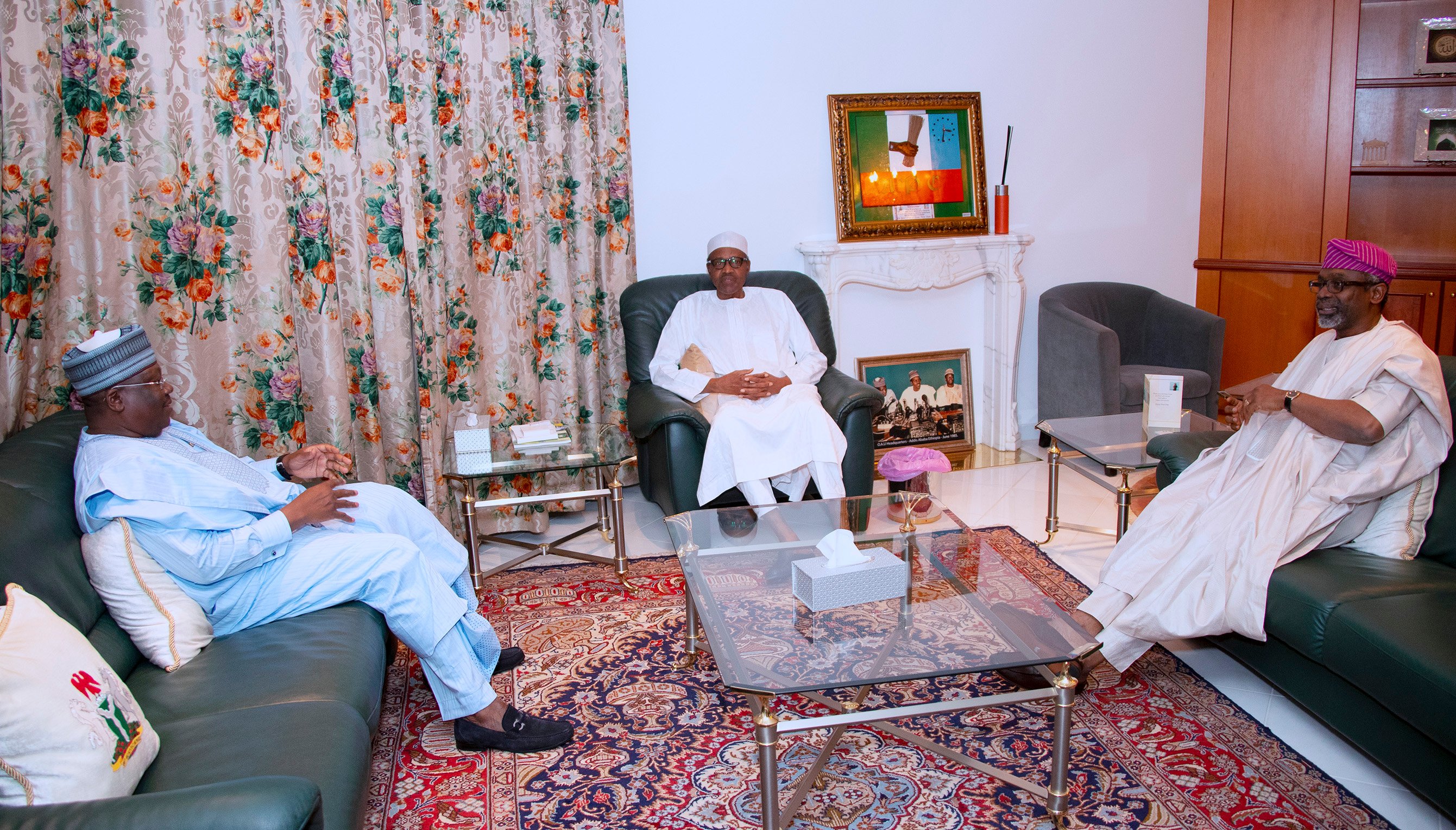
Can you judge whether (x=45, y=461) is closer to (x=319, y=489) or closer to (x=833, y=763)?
(x=319, y=489)

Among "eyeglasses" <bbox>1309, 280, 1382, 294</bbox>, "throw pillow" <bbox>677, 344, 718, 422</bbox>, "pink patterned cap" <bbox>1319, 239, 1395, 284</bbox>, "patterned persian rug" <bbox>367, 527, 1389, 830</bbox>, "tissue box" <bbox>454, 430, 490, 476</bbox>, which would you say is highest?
"pink patterned cap" <bbox>1319, 239, 1395, 284</bbox>

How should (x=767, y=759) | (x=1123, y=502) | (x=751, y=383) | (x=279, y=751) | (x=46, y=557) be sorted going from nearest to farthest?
(x=279, y=751) < (x=767, y=759) < (x=46, y=557) < (x=1123, y=502) < (x=751, y=383)

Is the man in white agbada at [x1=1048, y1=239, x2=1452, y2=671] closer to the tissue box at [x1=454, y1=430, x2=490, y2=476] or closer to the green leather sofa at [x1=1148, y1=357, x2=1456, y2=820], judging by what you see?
the green leather sofa at [x1=1148, y1=357, x2=1456, y2=820]

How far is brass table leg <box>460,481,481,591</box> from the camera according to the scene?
3.67 m

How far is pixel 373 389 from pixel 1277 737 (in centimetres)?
329

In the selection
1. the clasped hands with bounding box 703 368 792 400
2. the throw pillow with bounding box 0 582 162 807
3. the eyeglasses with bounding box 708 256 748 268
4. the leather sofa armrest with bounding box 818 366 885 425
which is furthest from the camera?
the eyeglasses with bounding box 708 256 748 268

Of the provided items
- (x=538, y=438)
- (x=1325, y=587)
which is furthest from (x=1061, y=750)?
(x=538, y=438)

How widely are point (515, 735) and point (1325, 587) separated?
2073mm

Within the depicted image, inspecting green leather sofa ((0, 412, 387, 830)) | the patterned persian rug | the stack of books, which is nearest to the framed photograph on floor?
the stack of books

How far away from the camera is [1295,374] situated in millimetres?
2973

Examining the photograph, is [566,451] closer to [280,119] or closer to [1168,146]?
[280,119]

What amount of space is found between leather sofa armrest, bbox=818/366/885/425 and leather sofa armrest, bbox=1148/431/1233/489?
104cm

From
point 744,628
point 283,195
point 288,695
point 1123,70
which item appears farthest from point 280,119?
point 1123,70

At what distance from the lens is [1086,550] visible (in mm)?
3893
